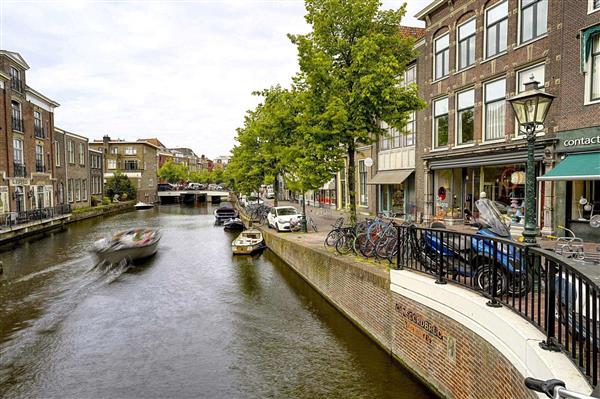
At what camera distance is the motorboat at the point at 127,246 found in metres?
→ 20.0

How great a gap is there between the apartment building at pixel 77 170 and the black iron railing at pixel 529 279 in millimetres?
48035

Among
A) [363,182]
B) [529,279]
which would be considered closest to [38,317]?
[529,279]

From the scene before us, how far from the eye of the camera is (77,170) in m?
50.1

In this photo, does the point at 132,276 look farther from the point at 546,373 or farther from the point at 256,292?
the point at 546,373

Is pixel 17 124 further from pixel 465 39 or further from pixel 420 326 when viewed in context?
pixel 420 326

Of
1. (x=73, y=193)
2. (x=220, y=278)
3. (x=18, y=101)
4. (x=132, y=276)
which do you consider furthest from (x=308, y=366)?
(x=73, y=193)

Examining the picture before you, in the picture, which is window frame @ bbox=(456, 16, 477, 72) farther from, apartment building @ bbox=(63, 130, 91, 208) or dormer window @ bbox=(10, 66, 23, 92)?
apartment building @ bbox=(63, 130, 91, 208)

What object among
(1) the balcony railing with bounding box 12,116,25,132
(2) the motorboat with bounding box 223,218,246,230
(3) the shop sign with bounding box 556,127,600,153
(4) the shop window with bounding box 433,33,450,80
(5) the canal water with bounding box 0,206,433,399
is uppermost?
(4) the shop window with bounding box 433,33,450,80

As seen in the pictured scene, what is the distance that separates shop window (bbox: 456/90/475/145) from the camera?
19.0 m

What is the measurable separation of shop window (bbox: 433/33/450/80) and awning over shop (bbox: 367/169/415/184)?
5.58 metres

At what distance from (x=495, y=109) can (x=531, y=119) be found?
12164 mm

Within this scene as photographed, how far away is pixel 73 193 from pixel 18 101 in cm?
1619

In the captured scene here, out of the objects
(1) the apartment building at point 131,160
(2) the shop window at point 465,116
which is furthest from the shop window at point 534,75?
(1) the apartment building at point 131,160

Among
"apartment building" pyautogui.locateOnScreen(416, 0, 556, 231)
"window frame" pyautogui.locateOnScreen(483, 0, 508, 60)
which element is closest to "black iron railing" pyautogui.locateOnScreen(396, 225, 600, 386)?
"apartment building" pyautogui.locateOnScreen(416, 0, 556, 231)
